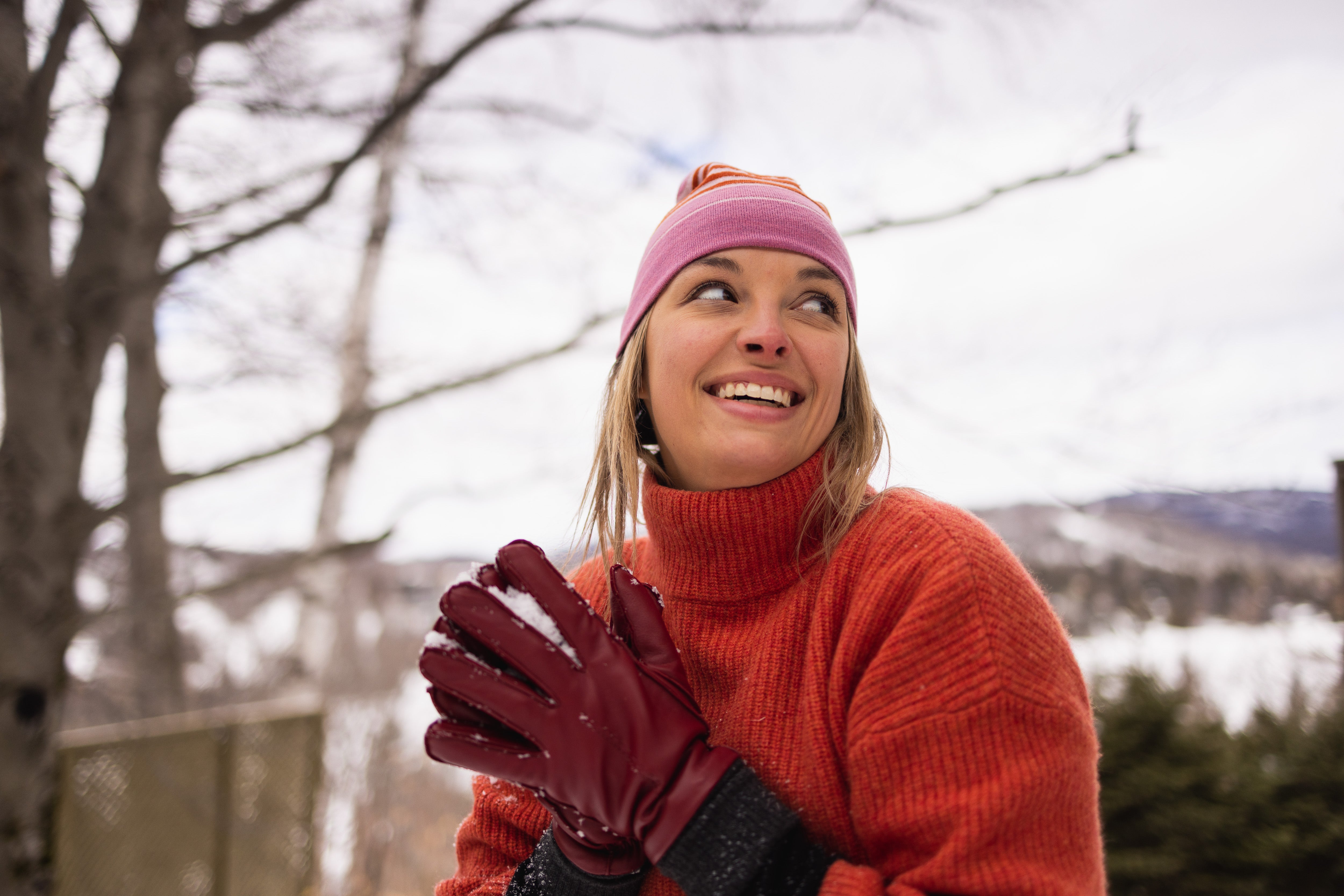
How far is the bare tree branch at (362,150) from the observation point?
10.7 ft

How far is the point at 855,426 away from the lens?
1.43 m

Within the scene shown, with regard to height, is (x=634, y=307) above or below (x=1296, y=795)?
above

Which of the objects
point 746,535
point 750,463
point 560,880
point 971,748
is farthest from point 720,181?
point 560,880

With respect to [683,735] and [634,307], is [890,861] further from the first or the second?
[634,307]

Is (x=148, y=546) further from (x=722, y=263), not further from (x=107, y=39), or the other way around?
(x=722, y=263)

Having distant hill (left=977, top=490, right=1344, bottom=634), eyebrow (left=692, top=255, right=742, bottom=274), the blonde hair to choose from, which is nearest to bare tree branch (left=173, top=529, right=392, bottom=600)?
the blonde hair

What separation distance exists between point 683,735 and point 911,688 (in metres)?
0.30

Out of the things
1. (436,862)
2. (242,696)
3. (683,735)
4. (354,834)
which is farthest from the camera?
(242,696)

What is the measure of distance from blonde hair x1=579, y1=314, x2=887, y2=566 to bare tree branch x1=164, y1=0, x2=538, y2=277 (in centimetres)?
215

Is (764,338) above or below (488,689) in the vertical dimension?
above

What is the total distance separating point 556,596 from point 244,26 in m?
3.10

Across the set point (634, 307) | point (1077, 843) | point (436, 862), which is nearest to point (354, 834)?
point (436, 862)

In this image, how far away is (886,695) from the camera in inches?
41.9

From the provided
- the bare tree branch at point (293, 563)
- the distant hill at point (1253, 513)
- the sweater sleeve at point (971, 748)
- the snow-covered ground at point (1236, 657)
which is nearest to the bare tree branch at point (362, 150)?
the bare tree branch at point (293, 563)
